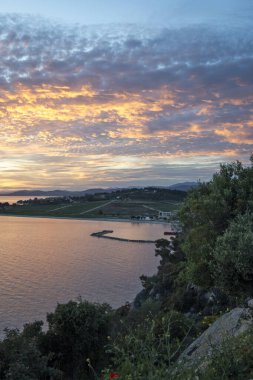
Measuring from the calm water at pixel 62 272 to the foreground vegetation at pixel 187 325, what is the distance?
1426cm

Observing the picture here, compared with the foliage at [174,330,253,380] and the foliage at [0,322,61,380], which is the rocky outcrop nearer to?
the foliage at [174,330,253,380]

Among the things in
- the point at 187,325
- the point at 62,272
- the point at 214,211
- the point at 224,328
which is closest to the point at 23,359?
the point at 187,325

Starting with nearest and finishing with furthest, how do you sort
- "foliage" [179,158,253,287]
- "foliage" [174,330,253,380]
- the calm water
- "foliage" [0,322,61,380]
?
"foliage" [174,330,253,380], "foliage" [179,158,253,287], "foliage" [0,322,61,380], the calm water

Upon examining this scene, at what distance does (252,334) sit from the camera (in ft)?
35.2

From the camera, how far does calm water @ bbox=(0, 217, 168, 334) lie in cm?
4297

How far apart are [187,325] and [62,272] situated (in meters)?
44.7

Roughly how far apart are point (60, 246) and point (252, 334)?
84025 mm

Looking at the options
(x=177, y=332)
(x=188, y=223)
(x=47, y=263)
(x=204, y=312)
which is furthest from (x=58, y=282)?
(x=188, y=223)

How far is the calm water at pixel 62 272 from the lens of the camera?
43.0 metres

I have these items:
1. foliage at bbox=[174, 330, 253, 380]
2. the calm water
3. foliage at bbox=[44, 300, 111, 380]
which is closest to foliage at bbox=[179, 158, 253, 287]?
foliage at bbox=[174, 330, 253, 380]

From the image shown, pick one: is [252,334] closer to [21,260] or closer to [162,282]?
[162,282]

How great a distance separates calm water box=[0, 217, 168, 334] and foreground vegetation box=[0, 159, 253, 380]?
46.8ft

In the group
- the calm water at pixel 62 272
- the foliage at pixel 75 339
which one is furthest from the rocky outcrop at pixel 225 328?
the calm water at pixel 62 272

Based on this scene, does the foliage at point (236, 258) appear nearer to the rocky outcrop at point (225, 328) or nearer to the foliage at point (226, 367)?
the rocky outcrop at point (225, 328)
